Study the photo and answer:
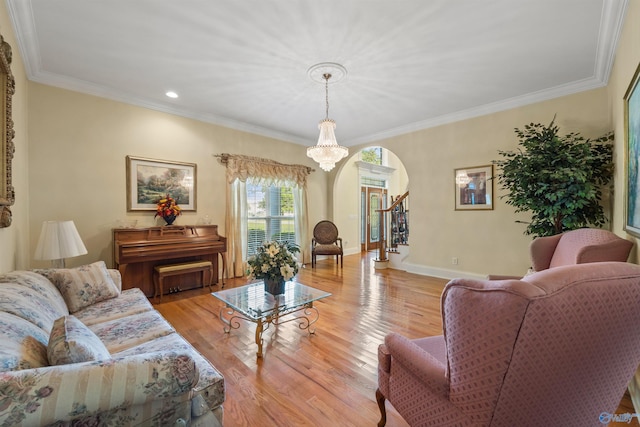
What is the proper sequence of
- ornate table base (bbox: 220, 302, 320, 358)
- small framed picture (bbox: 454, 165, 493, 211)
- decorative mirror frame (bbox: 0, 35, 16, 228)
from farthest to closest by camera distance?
small framed picture (bbox: 454, 165, 493, 211) → ornate table base (bbox: 220, 302, 320, 358) → decorative mirror frame (bbox: 0, 35, 16, 228)

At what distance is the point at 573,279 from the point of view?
812mm

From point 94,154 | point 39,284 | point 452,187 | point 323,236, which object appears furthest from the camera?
point 323,236

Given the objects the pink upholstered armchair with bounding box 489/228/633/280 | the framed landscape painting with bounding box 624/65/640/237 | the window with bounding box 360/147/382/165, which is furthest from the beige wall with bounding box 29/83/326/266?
the window with bounding box 360/147/382/165

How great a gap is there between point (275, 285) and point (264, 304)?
207 mm

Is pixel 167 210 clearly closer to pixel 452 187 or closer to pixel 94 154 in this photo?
pixel 94 154

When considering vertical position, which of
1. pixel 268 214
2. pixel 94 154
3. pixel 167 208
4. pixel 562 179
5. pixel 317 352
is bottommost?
pixel 317 352

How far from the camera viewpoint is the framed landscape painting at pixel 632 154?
1.85m

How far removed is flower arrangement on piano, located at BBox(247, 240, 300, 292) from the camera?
2502 millimetres

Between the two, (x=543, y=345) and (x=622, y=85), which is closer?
(x=543, y=345)

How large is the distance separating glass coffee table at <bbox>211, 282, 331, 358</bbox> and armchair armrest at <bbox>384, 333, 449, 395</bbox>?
1275mm

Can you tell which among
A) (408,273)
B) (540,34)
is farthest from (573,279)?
(408,273)

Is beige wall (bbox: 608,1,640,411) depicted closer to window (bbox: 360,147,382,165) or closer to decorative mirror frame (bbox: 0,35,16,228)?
decorative mirror frame (bbox: 0,35,16,228)

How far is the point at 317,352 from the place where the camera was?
2291 millimetres

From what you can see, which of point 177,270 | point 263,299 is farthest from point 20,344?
point 177,270
